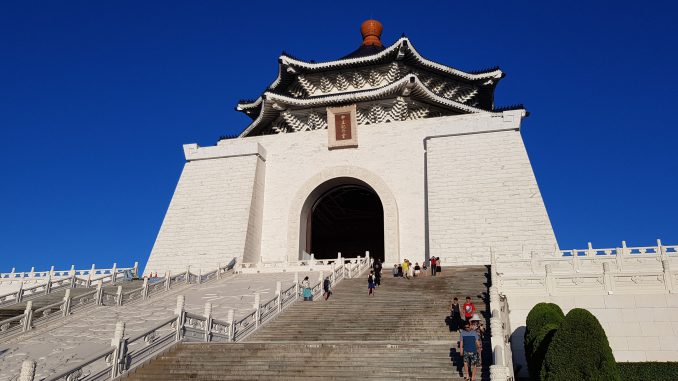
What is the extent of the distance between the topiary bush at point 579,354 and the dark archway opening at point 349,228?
24015 mm

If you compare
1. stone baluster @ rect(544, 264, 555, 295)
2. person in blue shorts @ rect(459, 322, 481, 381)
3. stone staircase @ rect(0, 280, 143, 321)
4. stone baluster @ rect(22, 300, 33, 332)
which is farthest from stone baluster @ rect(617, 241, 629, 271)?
stone baluster @ rect(22, 300, 33, 332)

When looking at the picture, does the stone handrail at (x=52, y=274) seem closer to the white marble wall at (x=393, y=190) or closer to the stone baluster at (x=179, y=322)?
the white marble wall at (x=393, y=190)

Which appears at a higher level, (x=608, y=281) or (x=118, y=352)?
(x=608, y=281)

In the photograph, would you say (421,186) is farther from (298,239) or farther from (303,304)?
(303,304)

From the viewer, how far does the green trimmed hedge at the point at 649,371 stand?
11.4 metres

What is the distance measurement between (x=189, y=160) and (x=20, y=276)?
30.6 feet

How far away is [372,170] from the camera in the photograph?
25.4 metres

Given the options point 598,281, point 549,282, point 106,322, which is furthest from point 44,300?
point 598,281

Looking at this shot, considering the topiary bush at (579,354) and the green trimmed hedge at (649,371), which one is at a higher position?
the topiary bush at (579,354)

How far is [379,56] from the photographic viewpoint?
27.1 metres

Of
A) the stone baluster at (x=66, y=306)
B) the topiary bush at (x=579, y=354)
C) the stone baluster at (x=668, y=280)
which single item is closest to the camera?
the topiary bush at (x=579, y=354)

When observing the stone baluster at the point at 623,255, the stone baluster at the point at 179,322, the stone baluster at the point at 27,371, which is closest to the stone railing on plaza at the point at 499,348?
the stone baluster at the point at 623,255

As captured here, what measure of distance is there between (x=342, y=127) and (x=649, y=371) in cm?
1757

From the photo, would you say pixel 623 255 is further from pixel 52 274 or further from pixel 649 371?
pixel 52 274
